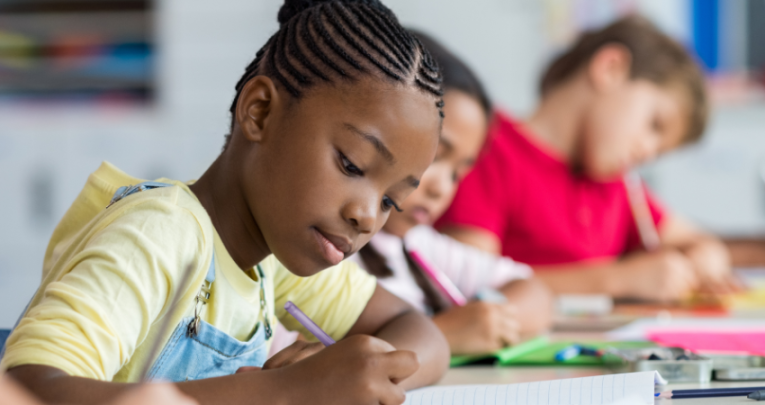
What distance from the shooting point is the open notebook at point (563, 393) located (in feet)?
1.64

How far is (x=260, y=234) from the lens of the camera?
0.58 metres

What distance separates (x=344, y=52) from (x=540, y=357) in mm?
383

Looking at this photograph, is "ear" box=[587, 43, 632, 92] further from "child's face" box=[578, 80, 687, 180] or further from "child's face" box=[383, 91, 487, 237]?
"child's face" box=[383, 91, 487, 237]

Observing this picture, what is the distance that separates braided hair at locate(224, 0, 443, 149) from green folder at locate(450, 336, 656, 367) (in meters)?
0.29

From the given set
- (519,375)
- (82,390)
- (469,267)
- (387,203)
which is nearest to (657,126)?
(469,267)

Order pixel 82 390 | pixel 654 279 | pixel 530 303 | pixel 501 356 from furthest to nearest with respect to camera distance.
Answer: pixel 654 279, pixel 530 303, pixel 501 356, pixel 82 390

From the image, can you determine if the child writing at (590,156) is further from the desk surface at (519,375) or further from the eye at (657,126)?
the desk surface at (519,375)

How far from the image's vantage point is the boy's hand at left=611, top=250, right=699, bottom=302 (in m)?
1.34

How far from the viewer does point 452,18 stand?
2.87 metres

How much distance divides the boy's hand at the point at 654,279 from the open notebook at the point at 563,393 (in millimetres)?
860

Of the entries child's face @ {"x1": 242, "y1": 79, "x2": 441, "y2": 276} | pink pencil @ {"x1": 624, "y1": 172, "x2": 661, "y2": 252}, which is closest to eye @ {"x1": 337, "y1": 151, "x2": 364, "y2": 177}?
child's face @ {"x1": 242, "y1": 79, "x2": 441, "y2": 276}

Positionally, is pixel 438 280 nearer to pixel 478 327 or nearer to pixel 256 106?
pixel 478 327

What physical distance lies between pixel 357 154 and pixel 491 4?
2.48 m

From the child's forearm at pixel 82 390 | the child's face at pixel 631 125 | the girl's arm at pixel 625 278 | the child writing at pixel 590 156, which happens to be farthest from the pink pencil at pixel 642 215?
the child's forearm at pixel 82 390
